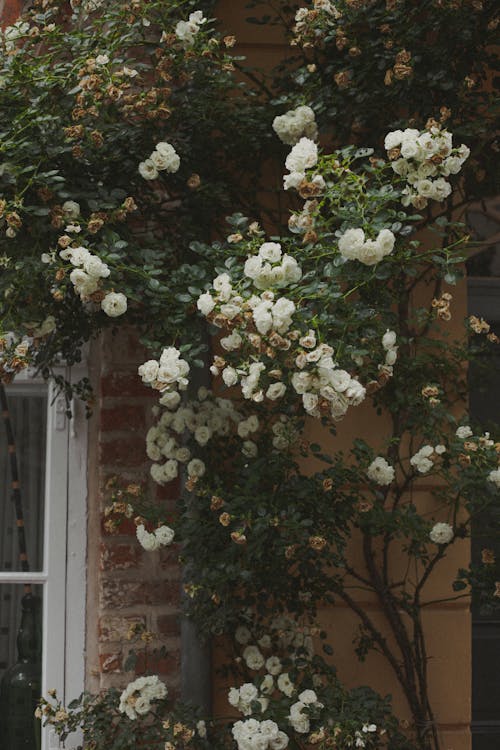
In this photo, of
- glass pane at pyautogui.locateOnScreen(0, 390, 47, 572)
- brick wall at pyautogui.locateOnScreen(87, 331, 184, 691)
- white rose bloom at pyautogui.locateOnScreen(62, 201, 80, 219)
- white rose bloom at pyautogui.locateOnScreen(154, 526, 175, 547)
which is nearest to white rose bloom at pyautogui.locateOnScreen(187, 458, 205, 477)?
white rose bloom at pyautogui.locateOnScreen(154, 526, 175, 547)

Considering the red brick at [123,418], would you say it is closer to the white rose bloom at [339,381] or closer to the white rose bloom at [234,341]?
the white rose bloom at [234,341]

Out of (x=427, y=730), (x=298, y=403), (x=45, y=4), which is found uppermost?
(x=45, y=4)

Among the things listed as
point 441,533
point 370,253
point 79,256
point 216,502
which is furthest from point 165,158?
point 441,533

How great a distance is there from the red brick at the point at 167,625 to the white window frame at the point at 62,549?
0.83 feet

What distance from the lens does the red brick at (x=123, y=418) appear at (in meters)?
3.33

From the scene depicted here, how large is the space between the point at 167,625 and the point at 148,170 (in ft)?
4.21

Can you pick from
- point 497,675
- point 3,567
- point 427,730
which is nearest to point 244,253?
point 3,567

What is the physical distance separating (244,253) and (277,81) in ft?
2.43

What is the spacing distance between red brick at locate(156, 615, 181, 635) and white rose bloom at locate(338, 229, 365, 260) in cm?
123

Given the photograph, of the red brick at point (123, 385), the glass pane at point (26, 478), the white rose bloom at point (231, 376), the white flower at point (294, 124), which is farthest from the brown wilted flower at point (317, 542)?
the white flower at point (294, 124)

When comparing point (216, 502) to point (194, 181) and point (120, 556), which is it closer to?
point (120, 556)

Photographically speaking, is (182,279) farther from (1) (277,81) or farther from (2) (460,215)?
(2) (460,215)

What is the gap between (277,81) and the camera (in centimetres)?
337

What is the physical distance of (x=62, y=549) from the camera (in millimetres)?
3404
